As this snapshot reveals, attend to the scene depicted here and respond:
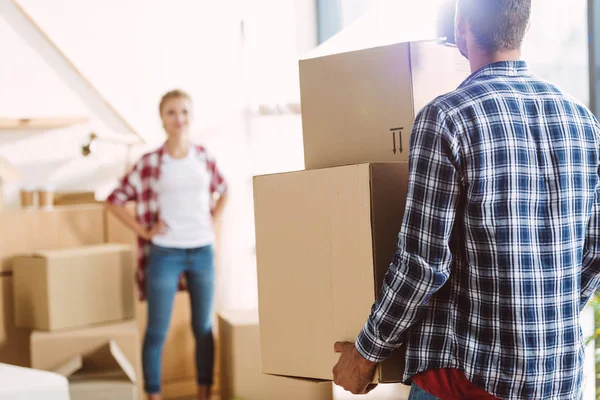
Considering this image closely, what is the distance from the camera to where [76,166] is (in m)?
3.65

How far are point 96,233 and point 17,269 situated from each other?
1.32 feet

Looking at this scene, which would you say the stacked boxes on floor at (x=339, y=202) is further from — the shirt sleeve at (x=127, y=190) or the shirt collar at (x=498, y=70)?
the shirt sleeve at (x=127, y=190)

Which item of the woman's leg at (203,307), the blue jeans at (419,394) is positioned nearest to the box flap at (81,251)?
the woman's leg at (203,307)

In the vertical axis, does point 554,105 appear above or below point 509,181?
above

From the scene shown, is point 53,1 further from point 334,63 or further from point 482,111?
point 482,111

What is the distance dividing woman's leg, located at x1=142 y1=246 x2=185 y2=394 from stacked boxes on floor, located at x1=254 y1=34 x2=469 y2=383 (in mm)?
1608

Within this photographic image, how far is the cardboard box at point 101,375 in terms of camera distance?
287 centimetres

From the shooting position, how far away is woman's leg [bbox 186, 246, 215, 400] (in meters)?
3.07

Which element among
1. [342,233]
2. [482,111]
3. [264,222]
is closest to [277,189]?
[264,222]

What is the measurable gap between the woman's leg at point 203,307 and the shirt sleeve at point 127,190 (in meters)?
0.38

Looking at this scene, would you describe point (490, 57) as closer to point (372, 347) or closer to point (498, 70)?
point (498, 70)

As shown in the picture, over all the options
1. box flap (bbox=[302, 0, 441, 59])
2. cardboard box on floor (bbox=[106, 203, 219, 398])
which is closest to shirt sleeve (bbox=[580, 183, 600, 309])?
box flap (bbox=[302, 0, 441, 59])

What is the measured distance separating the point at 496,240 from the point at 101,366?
7.69 ft

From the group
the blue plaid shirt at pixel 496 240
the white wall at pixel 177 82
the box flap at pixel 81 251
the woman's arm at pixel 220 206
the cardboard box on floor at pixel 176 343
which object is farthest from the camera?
the white wall at pixel 177 82
